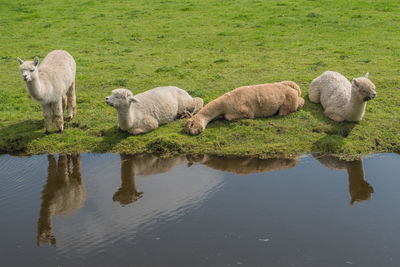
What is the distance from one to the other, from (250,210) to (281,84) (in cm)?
449

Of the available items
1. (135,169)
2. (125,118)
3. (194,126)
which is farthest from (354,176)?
(125,118)

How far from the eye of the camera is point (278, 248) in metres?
5.68

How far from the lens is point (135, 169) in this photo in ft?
26.5

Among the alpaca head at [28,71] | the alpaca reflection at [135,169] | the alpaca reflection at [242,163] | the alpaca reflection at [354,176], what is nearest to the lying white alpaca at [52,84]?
the alpaca head at [28,71]

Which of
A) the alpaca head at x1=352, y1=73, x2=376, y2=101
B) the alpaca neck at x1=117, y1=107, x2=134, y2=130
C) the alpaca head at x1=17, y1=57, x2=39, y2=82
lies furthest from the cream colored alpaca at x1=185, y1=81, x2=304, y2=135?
the alpaca head at x1=17, y1=57, x2=39, y2=82

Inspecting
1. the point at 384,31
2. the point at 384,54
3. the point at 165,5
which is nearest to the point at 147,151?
the point at 384,54

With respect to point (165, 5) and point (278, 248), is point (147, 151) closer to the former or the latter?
point (278, 248)

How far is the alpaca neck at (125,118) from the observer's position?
8.98 m

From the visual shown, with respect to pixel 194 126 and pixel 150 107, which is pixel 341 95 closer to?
pixel 194 126

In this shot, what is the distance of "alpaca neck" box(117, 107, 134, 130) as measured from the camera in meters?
8.98

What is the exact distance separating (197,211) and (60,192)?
2395mm

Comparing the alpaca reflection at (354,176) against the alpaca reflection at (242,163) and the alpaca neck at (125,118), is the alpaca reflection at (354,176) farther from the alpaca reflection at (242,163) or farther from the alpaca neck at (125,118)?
the alpaca neck at (125,118)

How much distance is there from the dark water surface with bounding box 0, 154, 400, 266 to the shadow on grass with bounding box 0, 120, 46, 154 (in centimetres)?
45

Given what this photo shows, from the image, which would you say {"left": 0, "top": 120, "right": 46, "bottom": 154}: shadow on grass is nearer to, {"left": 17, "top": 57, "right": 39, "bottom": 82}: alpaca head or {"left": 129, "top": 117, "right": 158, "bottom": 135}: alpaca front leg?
{"left": 17, "top": 57, "right": 39, "bottom": 82}: alpaca head
